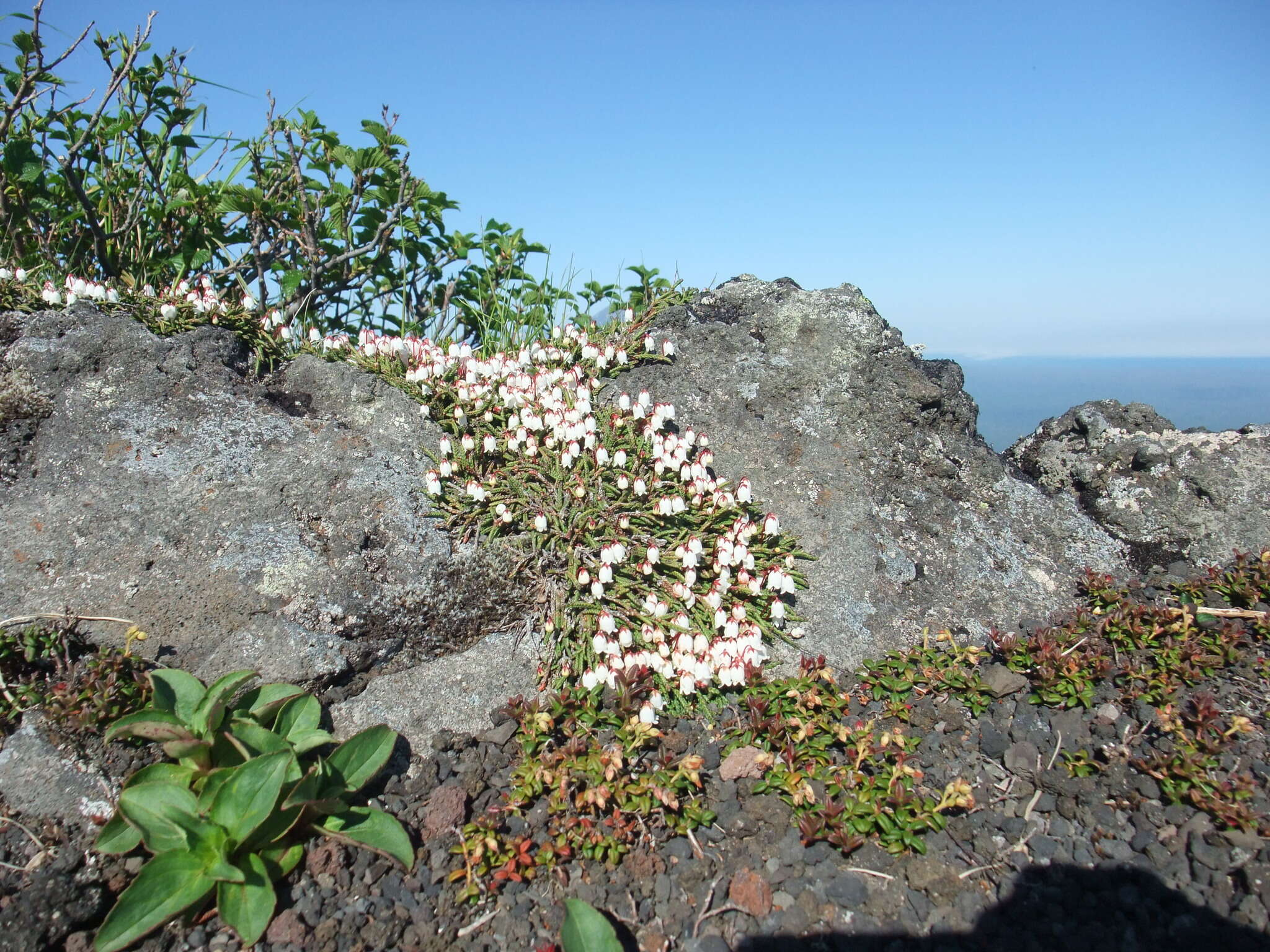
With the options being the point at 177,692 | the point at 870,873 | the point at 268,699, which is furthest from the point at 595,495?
the point at 870,873

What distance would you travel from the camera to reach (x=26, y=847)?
2.95 metres

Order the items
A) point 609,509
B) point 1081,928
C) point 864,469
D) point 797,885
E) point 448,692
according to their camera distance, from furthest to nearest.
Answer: point 864,469
point 609,509
point 448,692
point 797,885
point 1081,928

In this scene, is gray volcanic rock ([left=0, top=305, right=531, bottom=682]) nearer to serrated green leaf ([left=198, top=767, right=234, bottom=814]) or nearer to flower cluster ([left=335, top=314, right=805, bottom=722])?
flower cluster ([left=335, top=314, right=805, bottom=722])

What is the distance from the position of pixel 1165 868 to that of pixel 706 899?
177cm

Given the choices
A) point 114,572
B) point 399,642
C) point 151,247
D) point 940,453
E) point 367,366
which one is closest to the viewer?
point 114,572

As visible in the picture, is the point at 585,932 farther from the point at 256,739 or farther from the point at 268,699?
the point at 268,699

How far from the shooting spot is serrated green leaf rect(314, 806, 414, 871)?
3004mm

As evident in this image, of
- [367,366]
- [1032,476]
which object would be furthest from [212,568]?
[1032,476]

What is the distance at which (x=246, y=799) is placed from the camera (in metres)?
2.77

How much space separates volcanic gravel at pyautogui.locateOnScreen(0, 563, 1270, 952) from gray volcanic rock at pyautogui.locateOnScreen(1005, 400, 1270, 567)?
75.8 inches

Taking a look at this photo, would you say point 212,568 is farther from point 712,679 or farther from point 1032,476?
point 1032,476

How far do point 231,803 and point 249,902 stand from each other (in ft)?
1.18

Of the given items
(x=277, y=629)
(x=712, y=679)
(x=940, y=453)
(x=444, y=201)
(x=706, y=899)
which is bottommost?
(x=706, y=899)

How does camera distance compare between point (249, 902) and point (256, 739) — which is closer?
point (249, 902)
